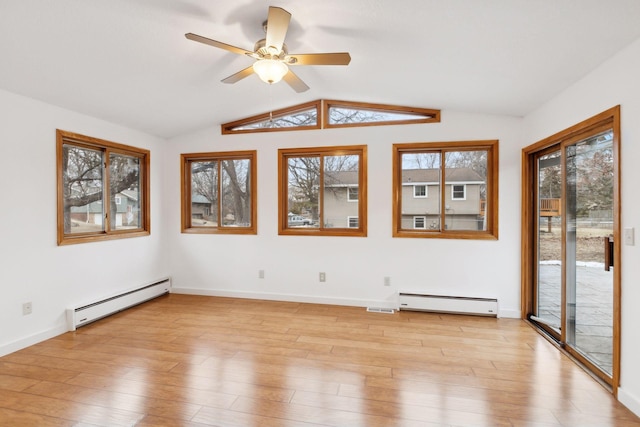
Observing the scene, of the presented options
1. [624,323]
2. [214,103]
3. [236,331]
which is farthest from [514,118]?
[236,331]

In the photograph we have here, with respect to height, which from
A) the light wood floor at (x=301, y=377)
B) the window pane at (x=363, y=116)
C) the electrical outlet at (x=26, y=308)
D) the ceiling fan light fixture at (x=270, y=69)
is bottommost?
the light wood floor at (x=301, y=377)

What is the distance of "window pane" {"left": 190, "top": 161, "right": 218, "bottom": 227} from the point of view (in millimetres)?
4909

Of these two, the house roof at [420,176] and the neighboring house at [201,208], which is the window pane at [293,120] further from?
the neighboring house at [201,208]

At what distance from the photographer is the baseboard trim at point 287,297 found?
4246 mm

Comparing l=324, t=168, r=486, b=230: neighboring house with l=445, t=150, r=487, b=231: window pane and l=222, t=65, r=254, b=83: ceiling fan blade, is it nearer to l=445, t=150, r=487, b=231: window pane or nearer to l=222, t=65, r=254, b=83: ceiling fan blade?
l=445, t=150, r=487, b=231: window pane

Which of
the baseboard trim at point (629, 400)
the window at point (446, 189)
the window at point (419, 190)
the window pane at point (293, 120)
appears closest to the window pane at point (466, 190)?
the window at point (446, 189)

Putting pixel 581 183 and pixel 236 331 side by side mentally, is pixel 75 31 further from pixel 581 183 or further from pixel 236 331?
pixel 581 183

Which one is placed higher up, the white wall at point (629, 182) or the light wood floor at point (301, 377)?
the white wall at point (629, 182)

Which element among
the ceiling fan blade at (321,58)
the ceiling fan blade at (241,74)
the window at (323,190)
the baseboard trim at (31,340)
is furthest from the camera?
the window at (323,190)

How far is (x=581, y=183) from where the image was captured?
2.76m

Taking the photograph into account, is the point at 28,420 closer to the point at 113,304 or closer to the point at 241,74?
the point at 113,304

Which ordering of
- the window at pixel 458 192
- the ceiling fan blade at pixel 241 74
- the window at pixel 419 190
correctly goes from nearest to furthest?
the ceiling fan blade at pixel 241 74, the window at pixel 458 192, the window at pixel 419 190

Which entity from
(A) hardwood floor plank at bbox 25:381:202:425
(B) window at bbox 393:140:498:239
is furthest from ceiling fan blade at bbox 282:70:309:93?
(A) hardwood floor plank at bbox 25:381:202:425

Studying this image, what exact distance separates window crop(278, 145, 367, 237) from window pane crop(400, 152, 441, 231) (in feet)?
1.78
